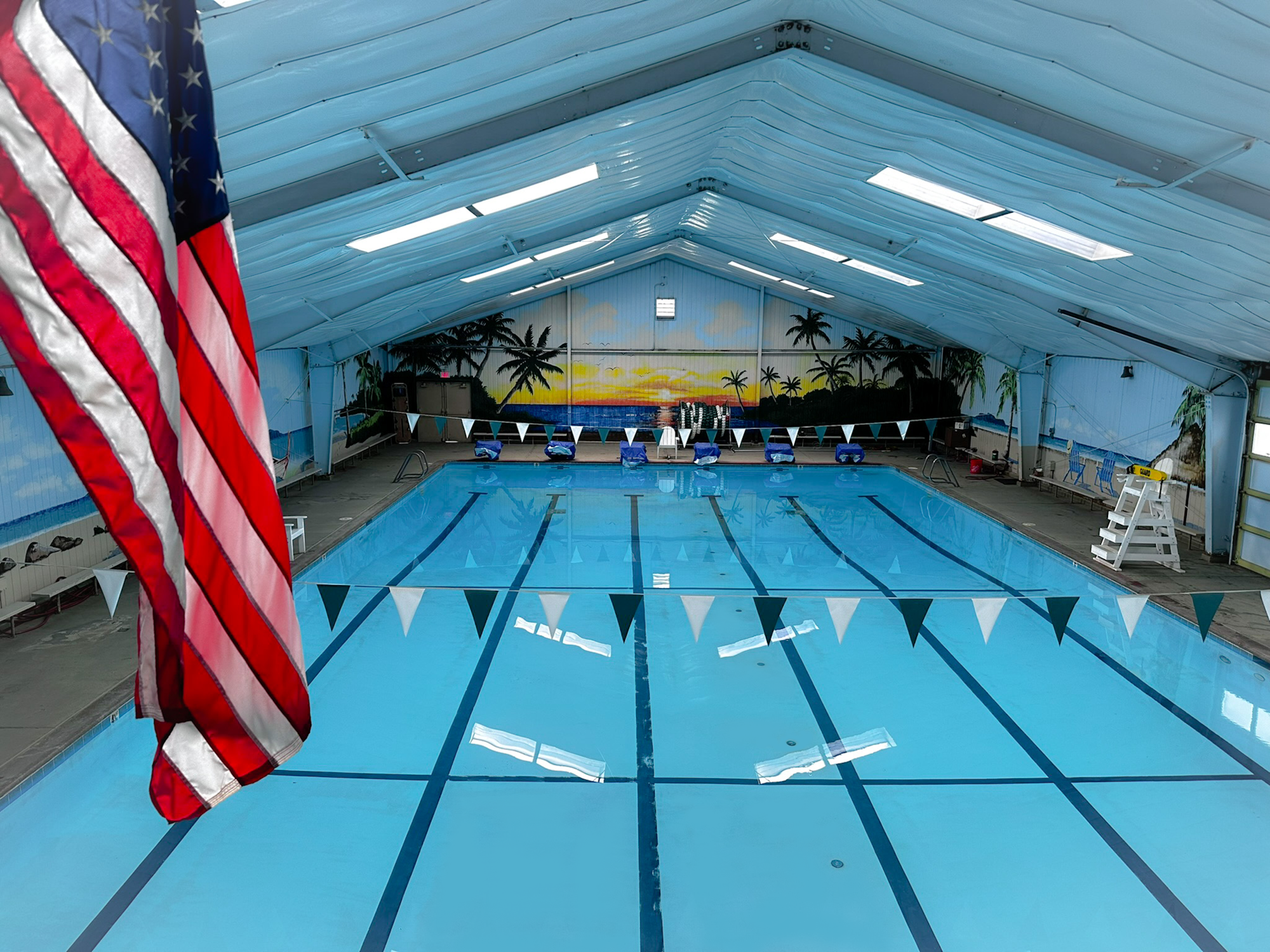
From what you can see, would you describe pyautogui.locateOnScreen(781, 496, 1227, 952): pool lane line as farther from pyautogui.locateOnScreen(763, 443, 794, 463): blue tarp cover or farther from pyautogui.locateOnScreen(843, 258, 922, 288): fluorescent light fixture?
pyautogui.locateOnScreen(763, 443, 794, 463): blue tarp cover

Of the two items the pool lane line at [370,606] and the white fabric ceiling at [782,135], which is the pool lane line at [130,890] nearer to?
the pool lane line at [370,606]

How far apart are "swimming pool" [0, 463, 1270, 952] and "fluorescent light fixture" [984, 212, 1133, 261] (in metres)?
3.80

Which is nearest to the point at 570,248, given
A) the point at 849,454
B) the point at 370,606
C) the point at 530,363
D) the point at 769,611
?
the point at 370,606

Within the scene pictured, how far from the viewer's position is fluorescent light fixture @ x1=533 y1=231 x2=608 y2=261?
534 inches

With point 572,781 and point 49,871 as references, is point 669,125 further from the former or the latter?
point 49,871

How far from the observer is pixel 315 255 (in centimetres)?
824

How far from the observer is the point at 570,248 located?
1406 centimetres

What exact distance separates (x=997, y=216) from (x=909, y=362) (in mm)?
14924

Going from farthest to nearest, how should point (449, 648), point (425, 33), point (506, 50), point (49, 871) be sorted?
point (449, 648) < point (49, 871) < point (506, 50) < point (425, 33)

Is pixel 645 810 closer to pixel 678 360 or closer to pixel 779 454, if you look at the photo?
pixel 779 454

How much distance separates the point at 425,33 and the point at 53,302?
2.54 metres

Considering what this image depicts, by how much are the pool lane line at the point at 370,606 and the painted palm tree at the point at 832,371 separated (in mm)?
11838

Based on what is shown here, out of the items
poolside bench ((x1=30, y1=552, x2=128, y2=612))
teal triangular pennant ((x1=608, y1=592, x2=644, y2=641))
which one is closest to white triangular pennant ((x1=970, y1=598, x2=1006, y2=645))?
teal triangular pennant ((x1=608, y1=592, x2=644, y2=641))

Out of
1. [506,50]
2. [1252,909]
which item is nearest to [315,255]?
[506,50]
